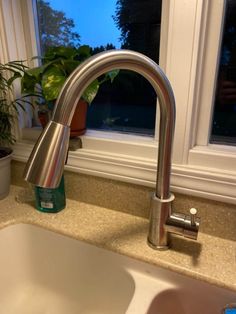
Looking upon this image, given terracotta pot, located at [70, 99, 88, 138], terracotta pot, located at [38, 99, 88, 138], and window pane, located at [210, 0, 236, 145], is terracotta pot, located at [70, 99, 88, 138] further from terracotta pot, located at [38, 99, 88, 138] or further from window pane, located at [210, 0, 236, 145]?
window pane, located at [210, 0, 236, 145]

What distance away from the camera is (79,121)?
2.81ft

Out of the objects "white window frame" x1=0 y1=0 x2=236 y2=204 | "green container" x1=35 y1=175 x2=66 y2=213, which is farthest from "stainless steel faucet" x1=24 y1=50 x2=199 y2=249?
"green container" x1=35 y1=175 x2=66 y2=213

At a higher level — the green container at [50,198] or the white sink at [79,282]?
the green container at [50,198]

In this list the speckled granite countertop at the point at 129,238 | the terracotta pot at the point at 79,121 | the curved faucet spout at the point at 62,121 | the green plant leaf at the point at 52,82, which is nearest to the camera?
the curved faucet spout at the point at 62,121

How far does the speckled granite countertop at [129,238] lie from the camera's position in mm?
604

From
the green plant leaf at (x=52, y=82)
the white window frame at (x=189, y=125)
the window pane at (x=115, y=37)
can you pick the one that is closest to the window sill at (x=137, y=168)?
the white window frame at (x=189, y=125)

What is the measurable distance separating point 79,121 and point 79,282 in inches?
19.5

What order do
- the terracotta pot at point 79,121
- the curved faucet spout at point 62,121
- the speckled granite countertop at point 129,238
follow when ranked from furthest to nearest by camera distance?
the terracotta pot at point 79,121, the speckled granite countertop at point 129,238, the curved faucet spout at point 62,121

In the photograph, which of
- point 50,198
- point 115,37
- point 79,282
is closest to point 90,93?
point 115,37

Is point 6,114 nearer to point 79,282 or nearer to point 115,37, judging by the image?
point 115,37

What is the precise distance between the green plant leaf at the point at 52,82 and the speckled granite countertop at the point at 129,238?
0.36m

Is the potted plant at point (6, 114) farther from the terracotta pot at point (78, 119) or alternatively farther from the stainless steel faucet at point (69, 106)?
the stainless steel faucet at point (69, 106)

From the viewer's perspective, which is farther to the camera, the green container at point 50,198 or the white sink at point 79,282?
the green container at point 50,198

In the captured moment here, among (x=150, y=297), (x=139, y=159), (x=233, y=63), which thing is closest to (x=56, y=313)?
(x=150, y=297)
